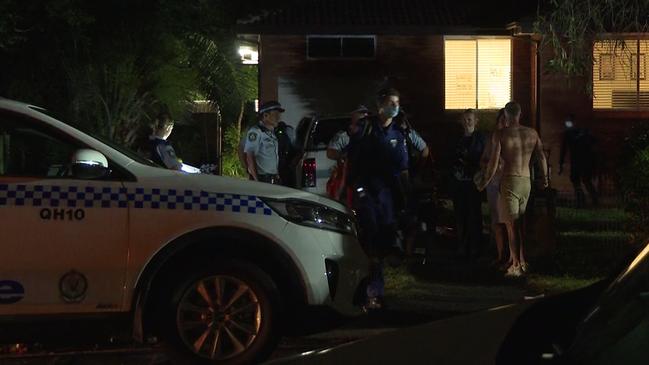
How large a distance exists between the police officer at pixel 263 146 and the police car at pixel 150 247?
130 inches

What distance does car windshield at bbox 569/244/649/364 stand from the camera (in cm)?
240

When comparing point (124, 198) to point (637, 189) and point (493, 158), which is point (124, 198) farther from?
point (637, 189)

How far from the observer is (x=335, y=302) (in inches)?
246

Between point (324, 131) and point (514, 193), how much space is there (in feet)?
17.5

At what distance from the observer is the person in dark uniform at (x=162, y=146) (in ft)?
29.9

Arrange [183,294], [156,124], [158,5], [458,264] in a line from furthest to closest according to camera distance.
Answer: [158,5]
[458,264]
[156,124]
[183,294]

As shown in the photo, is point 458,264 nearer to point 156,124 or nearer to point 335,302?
point 156,124

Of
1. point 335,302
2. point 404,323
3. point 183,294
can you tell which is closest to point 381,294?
point 404,323

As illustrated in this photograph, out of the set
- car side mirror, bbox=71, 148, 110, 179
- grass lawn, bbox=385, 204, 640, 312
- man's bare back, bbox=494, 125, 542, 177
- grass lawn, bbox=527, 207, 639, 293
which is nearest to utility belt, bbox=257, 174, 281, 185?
grass lawn, bbox=385, 204, 640, 312

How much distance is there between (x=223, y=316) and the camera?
6.07m

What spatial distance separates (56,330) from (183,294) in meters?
0.80

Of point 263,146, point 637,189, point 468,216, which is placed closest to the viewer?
point 263,146

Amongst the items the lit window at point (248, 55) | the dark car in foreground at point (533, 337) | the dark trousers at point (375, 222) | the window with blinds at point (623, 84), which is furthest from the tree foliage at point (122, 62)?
the dark car in foreground at point (533, 337)

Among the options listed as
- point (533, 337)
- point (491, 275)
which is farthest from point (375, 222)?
point (533, 337)
